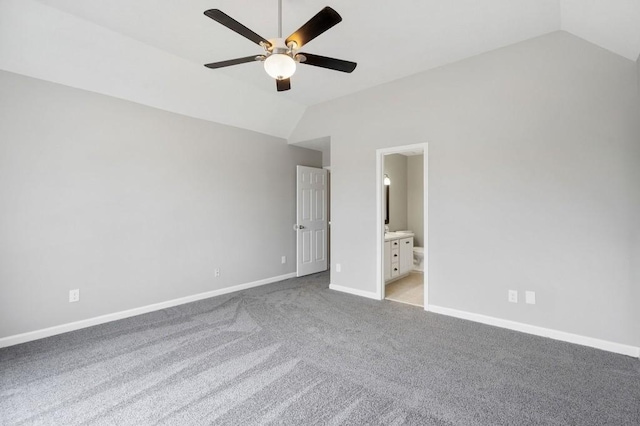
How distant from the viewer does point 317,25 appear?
183 centimetres

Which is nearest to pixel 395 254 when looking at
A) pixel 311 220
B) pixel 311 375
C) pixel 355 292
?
pixel 355 292

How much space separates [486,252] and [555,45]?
2085 millimetres

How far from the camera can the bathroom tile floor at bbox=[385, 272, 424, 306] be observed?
4035 millimetres

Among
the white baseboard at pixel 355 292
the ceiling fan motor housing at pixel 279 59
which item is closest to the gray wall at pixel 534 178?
the white baseboard at pixel 355 292

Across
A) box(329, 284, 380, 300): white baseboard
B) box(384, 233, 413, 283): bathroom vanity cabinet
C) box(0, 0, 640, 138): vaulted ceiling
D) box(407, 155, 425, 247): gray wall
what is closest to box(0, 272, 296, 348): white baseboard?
box(329, 284, 380, 300): white baseboard

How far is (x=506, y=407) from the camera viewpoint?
1.86 metres

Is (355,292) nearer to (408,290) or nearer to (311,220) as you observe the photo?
(408,290)

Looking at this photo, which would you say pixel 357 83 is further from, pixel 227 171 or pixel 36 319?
pixel 36 319

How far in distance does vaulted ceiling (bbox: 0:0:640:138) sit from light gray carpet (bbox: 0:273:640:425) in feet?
8.49

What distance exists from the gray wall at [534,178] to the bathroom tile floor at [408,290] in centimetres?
51

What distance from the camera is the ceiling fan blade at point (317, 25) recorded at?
1699mm

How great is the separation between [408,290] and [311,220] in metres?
2.10

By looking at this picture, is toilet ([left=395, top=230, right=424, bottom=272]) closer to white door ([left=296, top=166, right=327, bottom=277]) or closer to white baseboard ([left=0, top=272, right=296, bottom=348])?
white door ([left=296, top=166, right=327, bottom=277])

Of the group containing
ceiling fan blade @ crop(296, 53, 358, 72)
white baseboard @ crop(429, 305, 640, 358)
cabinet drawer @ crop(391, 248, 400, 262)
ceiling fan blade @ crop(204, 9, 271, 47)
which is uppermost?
ceiling fan blade @ crop(204, 9, 271, 47)
